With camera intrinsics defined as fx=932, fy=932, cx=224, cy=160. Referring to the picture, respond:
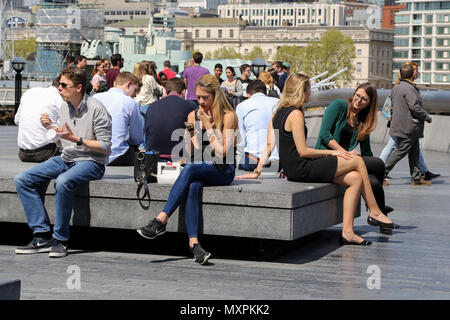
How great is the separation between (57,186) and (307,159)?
6.29ft

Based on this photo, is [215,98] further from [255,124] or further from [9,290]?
[9,290]

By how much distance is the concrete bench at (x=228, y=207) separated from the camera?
6453 millimetres

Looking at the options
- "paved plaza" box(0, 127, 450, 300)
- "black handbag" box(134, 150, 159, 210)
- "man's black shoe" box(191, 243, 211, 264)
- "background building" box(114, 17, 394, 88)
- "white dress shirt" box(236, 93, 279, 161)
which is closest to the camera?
"paved plaza" box(0, 127, 450, 300)

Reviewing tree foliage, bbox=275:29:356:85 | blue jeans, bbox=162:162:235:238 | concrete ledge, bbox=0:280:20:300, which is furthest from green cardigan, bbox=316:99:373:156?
tree foliage, bbox=275:29:356:85

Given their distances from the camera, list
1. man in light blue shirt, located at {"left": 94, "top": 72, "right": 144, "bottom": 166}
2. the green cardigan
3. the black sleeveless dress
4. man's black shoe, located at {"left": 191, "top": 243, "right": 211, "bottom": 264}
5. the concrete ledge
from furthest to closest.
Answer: man in light blue shirt, located at {"left": 94, "top": 72, "right": 144, "bottom": 166} < the green cardigan < the black sleeveless dress < man's black shoe, located at {"left": 191, "top": 243, "right": 211, "bottom": 264} < the concrete ledge

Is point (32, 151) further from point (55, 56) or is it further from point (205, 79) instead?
point (55, 56)

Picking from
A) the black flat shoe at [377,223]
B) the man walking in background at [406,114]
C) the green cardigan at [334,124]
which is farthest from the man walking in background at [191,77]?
the black flat shoe at [377,223]

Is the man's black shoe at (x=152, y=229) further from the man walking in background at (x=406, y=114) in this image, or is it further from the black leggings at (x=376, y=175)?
the man walking in background at (x=406, y=114)

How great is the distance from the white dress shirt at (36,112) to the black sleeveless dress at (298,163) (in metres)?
2.01

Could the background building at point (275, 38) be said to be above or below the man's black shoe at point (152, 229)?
above

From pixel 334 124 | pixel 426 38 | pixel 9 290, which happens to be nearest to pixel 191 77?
pixel 334 124

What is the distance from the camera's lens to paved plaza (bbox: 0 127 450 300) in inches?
219

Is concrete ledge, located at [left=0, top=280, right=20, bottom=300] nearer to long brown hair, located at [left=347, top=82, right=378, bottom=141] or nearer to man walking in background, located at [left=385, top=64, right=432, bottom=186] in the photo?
long brown hair, located at [left=347, top=82, right=378, bottom=141]

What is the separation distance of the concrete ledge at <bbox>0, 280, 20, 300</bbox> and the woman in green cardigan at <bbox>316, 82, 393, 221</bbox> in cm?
442
